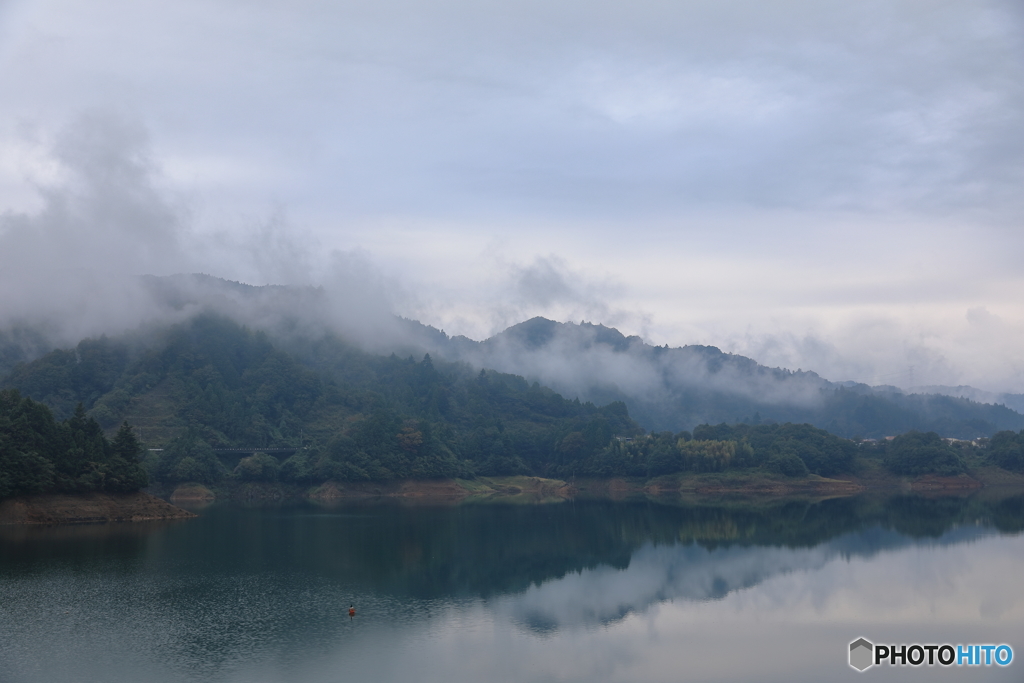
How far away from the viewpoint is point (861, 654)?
105 ft

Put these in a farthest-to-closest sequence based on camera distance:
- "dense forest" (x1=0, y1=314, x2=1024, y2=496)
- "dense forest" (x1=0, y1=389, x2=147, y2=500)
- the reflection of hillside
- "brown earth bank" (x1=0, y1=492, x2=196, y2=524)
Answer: "dense forest" (x1=0, y1=314, x2=1024, y2=496) < "brown earth bank" (x1=0, y1=492, x2=196, y2=524) < "dense forest" (x1=0, y1=389, x2=147, y2=500) < the reflection of hillside

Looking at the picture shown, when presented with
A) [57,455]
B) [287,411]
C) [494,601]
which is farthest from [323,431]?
[494,601]

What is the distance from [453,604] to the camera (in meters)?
41.8

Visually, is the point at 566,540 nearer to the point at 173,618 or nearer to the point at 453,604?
the point at 453,604

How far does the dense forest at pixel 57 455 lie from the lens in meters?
67.6

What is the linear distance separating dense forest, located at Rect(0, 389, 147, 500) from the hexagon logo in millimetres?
64768

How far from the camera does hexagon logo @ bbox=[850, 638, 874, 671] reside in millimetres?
30702

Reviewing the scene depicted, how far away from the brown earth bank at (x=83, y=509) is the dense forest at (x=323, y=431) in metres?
24.9

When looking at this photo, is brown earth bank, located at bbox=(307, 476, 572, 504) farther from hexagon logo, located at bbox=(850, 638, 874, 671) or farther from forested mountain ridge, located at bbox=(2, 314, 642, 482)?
hexagon logo, located at bbox=(850, 638, 874, 671)

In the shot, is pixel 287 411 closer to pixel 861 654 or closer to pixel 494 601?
pixel 494 601

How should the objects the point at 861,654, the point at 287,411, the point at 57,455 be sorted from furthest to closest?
the point at 287,411, the point at 57,455, the point at 861,654

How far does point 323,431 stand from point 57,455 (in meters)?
71.2

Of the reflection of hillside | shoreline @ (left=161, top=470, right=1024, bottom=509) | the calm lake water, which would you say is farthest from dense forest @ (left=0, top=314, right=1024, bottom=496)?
the calm lake water

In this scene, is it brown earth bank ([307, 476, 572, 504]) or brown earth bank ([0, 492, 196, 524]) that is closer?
brown earth bank ([0, 492, 196, 524])
